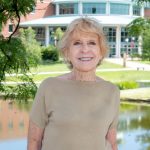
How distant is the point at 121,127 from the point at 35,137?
46.7ft

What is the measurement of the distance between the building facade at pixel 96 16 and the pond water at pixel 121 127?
3866 centimetres

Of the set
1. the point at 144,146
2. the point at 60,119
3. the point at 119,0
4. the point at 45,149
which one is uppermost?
the point at 119,0

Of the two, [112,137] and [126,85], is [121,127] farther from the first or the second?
[112,137]

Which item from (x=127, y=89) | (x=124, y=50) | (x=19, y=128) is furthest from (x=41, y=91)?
(x=124, y=50)

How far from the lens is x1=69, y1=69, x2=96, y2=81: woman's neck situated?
8.92 feet

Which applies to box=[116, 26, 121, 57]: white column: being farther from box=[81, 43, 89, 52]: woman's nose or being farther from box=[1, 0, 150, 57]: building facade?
box=[81, 43, 89, 52]: woman's nose

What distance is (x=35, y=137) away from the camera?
268cm

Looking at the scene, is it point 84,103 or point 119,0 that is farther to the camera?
point 119,0

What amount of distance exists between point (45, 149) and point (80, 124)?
0.23m

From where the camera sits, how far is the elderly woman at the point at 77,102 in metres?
2.62

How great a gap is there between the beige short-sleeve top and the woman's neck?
24 mm

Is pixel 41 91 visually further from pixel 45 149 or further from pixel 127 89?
pixel 127 89

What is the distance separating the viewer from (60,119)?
8.60 ft

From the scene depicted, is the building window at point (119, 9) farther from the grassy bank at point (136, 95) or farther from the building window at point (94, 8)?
the grassy bank at point (136, 95)
